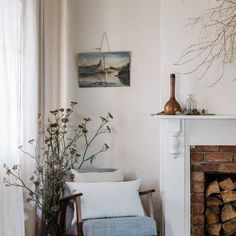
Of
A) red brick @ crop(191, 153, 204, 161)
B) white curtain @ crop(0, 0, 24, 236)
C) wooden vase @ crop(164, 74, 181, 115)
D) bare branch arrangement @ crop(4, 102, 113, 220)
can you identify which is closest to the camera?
white curtain @ crop(0, 0, 24, 236)

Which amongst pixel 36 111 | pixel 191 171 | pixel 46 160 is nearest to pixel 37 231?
pixel 46 160

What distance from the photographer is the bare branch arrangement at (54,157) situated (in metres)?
2.88

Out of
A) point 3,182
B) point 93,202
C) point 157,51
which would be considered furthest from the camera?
point 157,51

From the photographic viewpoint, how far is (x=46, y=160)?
3.12 metres

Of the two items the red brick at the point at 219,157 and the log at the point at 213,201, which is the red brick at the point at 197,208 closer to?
the log at the point at 213,201

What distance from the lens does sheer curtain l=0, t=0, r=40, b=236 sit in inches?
98.5

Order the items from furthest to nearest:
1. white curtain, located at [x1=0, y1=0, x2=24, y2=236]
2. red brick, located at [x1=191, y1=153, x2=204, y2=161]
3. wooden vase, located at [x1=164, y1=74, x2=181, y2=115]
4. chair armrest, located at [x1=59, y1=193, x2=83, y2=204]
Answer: red brick, located at [x1=191, y1=153, x2=204, y2=161] → wooden vase, located at [x1=164, y1=74, x2=181, y2=115] → chair armrest, located at [x1=59, y1=193, x2=83, y2=204] → white curtain, located at [x1=0, y1=0, x2=24, y2=236]

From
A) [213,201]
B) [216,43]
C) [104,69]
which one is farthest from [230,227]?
[104,69]

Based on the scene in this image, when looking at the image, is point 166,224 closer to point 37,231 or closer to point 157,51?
point 37,231

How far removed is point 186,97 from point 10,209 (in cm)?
170

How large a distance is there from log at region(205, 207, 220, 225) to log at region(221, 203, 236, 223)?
0.05 metres

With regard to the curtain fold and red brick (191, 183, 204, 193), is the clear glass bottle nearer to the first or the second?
red brick (191, 183, 204, 193)

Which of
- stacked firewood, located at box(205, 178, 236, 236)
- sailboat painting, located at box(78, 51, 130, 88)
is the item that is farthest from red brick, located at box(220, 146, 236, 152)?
sailboat painting, located at box(78, 51, 130, 88)

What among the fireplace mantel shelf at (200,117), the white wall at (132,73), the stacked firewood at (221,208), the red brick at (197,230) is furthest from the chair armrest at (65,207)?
the stacked firewood at (221,208)
